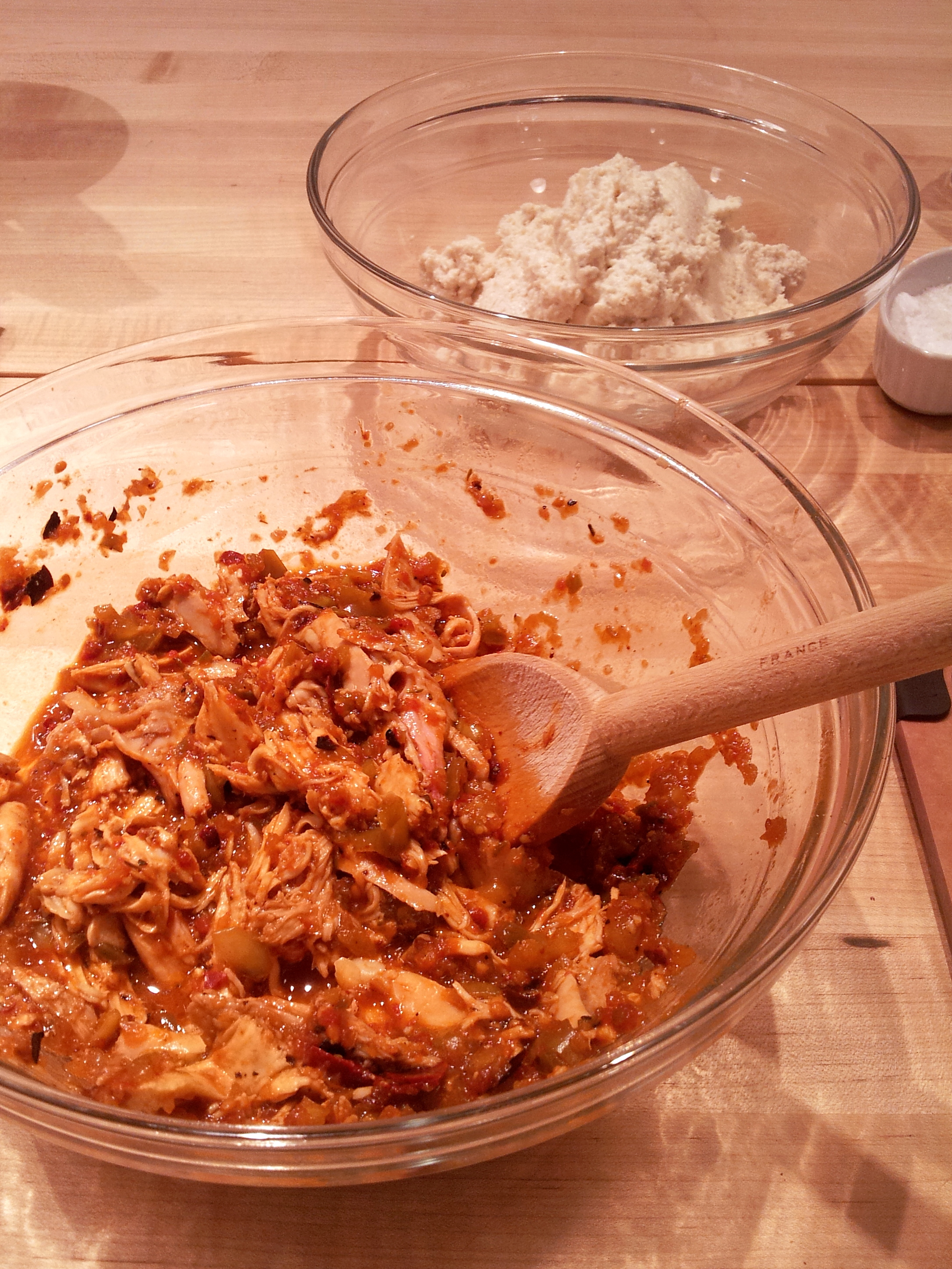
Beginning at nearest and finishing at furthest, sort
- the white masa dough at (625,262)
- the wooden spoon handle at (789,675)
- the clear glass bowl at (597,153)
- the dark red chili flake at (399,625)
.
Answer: the wooden spoon handle at (789,675), the dark red chili flake at (399,625), the white masa dough at (625,262), the clear glass bowl at (597,153)

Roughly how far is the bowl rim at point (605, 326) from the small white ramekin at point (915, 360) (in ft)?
0.45

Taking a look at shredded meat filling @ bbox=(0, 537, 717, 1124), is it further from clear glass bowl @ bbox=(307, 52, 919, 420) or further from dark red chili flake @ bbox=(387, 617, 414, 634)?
clear glass bowl @ bbox=(307, 52, 919, 420)

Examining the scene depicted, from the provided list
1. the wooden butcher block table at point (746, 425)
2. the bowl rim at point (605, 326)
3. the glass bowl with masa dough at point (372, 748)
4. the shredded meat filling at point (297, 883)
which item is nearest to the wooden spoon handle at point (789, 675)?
the glass bowl with masa dough at point (372, 748)

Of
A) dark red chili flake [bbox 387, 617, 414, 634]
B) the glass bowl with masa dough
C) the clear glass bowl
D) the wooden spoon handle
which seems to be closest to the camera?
the wooden spoon handle

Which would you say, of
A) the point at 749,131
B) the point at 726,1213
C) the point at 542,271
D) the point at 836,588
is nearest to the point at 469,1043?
the point at 726,1213

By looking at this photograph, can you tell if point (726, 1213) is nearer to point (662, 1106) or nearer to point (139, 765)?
point (662, 1106)

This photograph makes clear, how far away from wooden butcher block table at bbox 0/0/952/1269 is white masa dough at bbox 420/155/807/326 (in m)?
0.38

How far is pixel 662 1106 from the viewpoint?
156 centimetres

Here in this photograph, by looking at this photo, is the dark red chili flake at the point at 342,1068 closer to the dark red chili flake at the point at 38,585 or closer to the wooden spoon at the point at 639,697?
the wooden spoon at the point at 639,697

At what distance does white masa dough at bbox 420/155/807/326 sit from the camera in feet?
8.04

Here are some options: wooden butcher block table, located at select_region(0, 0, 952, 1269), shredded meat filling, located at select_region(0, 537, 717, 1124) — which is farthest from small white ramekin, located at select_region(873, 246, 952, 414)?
shredded meat filling, located at select_region(0, 537, 717, 1124)

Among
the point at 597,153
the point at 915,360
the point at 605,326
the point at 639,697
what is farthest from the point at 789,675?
the point at 597,153

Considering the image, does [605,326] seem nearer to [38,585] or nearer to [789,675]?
[789,675]

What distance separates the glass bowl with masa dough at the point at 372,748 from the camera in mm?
1438
